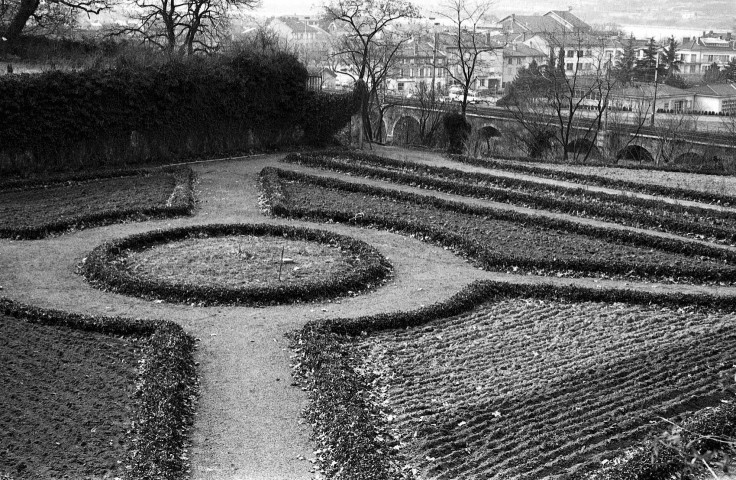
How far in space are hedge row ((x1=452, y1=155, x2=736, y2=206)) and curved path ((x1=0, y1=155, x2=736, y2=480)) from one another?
286 inches

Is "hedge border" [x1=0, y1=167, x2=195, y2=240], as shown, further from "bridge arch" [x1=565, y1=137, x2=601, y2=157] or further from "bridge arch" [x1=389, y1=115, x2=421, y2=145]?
"bridge arch" [x1=565, y1=137, x2=601, y2=157]

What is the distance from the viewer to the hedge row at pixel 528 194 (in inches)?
784

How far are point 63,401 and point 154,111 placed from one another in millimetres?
17127

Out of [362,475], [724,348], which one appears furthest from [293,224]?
[362,475]

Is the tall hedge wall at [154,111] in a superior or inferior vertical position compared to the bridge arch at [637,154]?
superior

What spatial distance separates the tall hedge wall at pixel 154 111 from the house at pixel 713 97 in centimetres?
4137

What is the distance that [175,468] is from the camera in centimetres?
930

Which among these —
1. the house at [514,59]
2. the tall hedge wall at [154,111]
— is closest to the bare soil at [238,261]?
the tall hedge wall at [154,111]

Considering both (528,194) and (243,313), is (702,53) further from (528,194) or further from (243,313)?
(243,313)

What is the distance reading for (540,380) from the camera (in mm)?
11617

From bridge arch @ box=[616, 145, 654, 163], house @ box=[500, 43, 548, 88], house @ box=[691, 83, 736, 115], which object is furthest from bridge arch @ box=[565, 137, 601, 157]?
house @ box=[500, 43, 548, 88]

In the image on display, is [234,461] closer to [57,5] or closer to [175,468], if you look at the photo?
[175,468]

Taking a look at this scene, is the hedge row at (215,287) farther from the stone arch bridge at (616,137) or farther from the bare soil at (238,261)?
the stone arch bridge at (616,137)

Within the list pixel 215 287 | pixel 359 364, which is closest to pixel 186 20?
pixel 215 287
